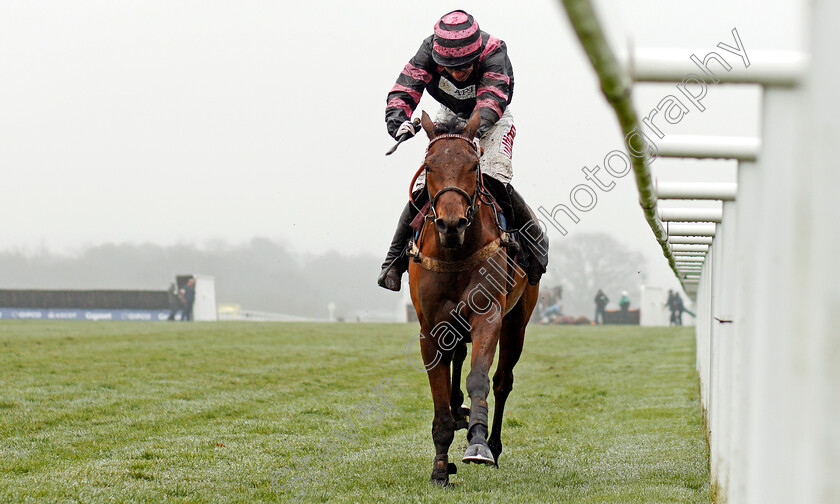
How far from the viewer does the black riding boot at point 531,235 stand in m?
6.43

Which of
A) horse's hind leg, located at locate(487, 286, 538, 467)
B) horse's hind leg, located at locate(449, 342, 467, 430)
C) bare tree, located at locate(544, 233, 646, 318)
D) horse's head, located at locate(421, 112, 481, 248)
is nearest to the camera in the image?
horse's head, located at locate(421, 112, 481, 248)

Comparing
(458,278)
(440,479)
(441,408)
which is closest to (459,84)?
(458,278)

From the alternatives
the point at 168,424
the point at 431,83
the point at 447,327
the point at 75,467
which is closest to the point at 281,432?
the point at 168,424

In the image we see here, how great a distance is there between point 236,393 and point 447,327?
648 centimetres

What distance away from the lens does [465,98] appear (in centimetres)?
645

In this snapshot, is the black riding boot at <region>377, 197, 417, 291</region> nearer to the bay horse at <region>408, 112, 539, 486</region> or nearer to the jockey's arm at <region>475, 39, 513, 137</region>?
the bay horse at <region>408, 112, 539, 486</region>

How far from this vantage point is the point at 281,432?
27.0ft

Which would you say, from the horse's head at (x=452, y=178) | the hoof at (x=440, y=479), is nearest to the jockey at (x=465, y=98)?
the horse's head at (x=452, y=178)

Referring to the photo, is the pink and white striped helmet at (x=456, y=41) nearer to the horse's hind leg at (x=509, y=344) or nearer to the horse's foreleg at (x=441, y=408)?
the horse's foreleg at (x=441, y=408)

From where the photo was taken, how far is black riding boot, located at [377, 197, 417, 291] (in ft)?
21.1

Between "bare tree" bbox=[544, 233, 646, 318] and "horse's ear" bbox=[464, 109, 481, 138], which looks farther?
Answer: "bare tree" bbox=[544, 233, 646, 318]

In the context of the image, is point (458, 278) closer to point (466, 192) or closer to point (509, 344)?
point (466, 192)

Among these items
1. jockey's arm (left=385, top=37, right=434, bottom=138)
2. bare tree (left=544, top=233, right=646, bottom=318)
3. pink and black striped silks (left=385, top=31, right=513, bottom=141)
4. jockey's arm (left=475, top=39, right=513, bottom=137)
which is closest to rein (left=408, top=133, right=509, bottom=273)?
jockey's arm (left=475, top=39, right=513, bottom=137)

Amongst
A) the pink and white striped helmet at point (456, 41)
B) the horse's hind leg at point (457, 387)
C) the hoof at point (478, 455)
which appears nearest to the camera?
the hoof at point (478, 455)
